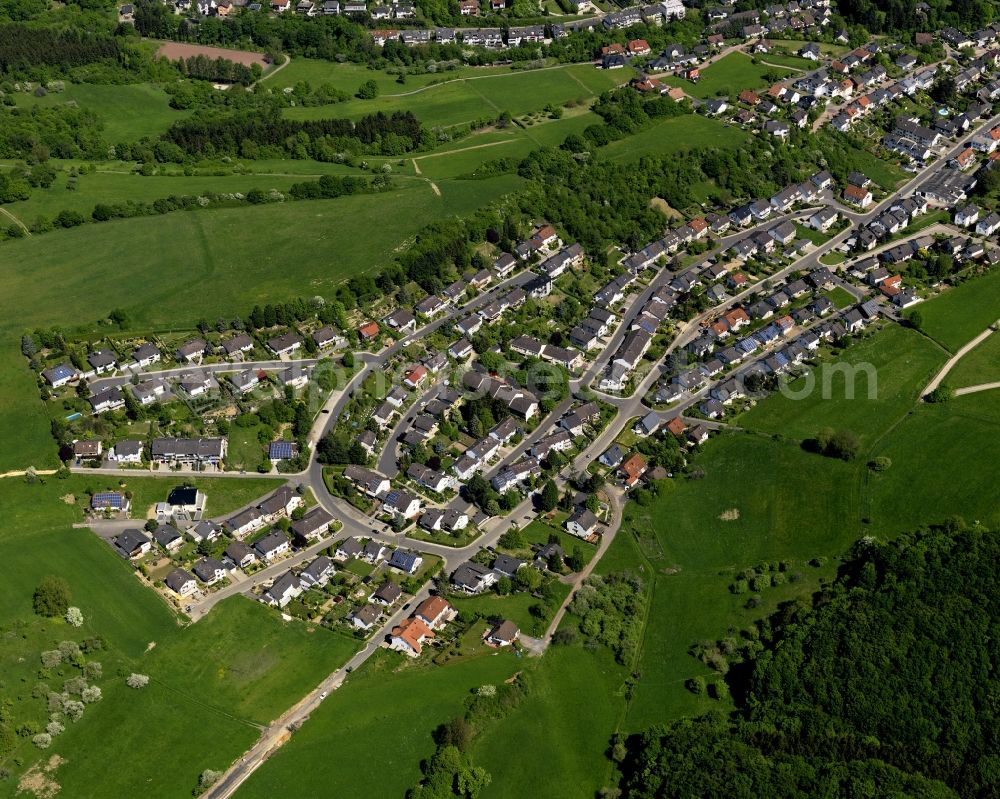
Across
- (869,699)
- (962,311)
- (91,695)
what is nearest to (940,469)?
(962,311)

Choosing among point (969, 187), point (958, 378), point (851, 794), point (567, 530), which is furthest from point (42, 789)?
point (969, 187)

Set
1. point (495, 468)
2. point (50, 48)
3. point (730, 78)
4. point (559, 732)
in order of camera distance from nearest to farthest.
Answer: point (559, 732), point (495, 468), point (730, 78), point (50, 48)

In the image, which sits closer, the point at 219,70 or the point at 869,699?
the point at 869,699

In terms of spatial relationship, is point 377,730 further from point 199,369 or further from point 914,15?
point 914,15

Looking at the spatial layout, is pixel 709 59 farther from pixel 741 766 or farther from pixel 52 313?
pixel 741 766

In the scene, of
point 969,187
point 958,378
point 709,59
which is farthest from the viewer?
point 709,59

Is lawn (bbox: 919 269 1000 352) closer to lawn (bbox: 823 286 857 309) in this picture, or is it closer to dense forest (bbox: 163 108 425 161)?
lawn (bbox: 823 286 857 309)

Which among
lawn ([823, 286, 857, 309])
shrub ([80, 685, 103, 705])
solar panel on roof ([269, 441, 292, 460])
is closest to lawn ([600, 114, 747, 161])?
lawn ([823, 286, 857, 309])
